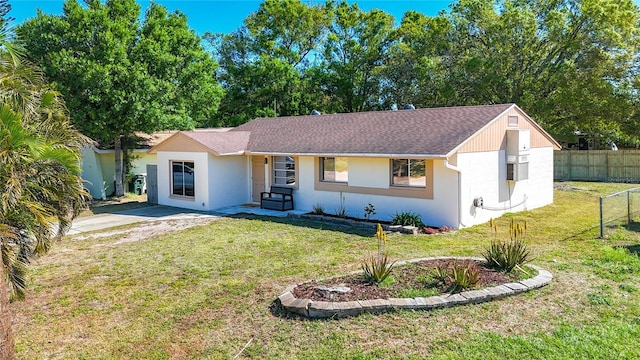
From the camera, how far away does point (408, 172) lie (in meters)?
13.3

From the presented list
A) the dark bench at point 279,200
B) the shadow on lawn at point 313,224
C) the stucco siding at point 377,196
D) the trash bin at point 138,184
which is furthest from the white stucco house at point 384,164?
the trash bin at point 138,184

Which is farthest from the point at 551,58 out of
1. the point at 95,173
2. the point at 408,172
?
the point at 95,173

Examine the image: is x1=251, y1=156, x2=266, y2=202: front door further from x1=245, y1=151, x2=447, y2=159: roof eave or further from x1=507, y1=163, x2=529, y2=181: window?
x1=507, y1=163, x2=529, y2=181: window

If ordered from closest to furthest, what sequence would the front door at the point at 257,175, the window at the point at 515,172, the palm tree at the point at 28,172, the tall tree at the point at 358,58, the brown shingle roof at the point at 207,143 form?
1. the palm tree at the point at 28,172
2. the window at the point at 515,172
3. the brown shingle roof at the point at 207,143
4. the front door at the point at 257,175
5. the tall tree at the point at 358,58

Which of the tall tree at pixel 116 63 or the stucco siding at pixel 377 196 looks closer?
the stucco siding at pixel 377 196

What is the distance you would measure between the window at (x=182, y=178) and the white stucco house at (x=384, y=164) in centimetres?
4

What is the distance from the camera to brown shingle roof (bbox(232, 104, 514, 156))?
12.9 meters

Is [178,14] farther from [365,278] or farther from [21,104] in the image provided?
[365,278]

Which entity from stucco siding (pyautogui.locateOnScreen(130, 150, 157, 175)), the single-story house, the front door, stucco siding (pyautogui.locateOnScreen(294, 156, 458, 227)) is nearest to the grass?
stucco siding (pyautogui.locateOnScreen(294, 156, 458, 227))

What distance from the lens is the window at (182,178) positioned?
17.0 meters

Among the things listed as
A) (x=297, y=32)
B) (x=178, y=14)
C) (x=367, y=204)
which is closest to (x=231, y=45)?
(x=297, y=32)

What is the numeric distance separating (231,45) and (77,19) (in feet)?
64.3

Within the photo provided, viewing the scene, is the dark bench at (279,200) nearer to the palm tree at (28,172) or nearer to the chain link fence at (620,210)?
the palm tree at (28,172)

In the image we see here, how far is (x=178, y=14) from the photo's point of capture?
20.7 metres
